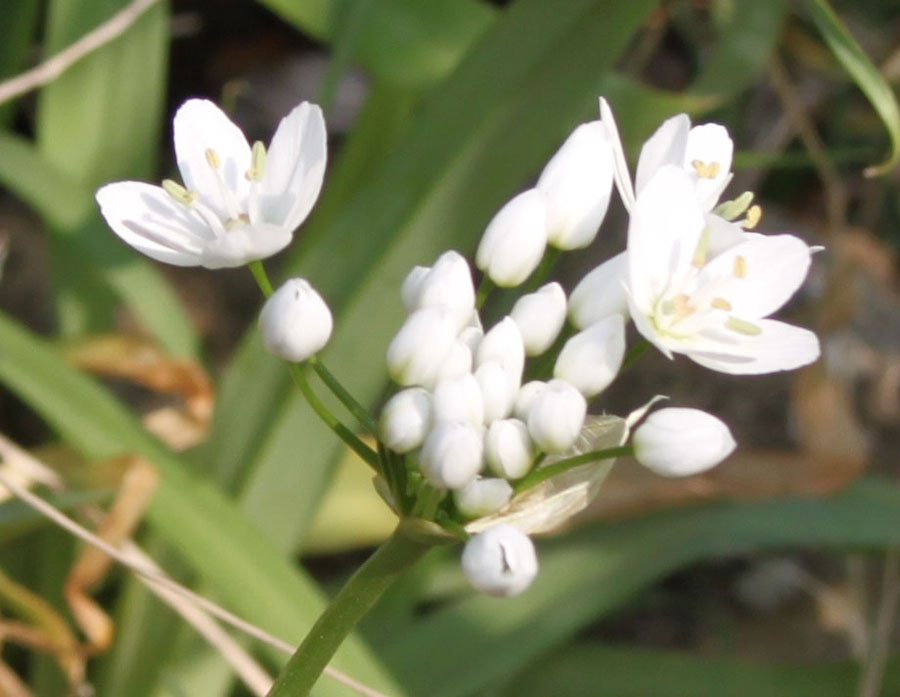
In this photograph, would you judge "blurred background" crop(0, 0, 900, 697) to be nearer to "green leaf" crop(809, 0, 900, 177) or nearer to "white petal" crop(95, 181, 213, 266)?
"green leaf" crop(809, 0, 900, 177)

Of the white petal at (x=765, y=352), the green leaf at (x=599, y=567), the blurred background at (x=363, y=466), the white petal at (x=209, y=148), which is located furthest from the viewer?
the green leaf at (x=599, y=567)

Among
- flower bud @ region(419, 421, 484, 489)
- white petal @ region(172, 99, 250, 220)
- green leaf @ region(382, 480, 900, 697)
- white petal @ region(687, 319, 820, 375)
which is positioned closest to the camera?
flower bud @ region(419, 421, 484, 489)

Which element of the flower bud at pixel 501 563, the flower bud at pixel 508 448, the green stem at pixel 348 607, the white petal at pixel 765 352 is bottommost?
the green stem at pixel 348 607

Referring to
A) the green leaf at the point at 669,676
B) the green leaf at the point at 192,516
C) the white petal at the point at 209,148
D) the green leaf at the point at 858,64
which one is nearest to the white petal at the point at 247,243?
the white petal at the point at 209,148

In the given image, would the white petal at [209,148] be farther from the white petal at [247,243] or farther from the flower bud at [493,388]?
the flower bud at [493,388]

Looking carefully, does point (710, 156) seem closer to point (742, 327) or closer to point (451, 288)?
point (742, 327)

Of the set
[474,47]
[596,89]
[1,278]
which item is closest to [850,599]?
[596,89]

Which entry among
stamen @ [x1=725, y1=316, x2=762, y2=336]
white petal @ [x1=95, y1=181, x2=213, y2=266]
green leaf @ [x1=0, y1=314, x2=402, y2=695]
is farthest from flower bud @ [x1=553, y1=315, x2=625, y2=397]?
→ green leaf @ [x1=0, y1=314, x2=402, y2=695]

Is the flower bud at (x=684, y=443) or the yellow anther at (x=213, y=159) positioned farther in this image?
the yellow anther at (x=213, y=159)
